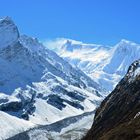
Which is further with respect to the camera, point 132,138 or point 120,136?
point 120,136

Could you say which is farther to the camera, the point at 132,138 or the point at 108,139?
the point at 108,139

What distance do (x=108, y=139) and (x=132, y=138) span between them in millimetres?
25168

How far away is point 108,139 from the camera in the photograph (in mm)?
187000

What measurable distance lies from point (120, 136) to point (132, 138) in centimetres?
1752

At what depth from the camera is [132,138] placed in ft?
533

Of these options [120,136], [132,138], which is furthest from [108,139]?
[132,138]

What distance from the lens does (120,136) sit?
179875 millimetres

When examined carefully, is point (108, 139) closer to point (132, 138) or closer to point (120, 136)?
point (120, 136)

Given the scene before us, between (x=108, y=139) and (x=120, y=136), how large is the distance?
7.96 metres
